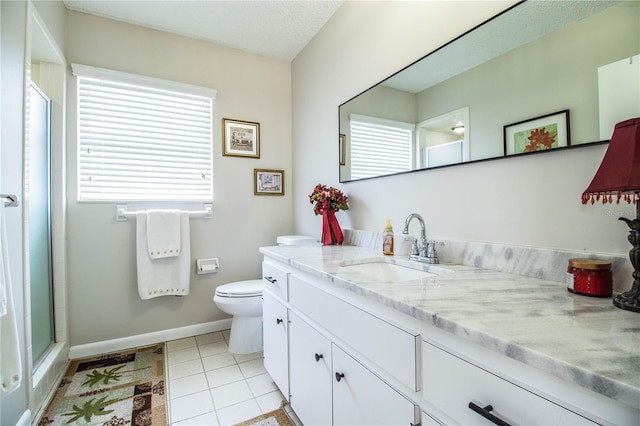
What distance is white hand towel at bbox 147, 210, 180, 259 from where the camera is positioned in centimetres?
222

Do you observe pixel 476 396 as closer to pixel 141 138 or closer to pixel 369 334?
pixel 369 334

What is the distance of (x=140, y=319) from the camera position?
2303 mm

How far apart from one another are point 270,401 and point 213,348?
32.7 inches

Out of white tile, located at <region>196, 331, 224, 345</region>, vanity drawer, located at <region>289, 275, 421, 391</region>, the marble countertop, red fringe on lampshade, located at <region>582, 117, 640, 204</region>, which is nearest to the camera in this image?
the marble countertop

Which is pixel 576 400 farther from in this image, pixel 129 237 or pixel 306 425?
pixel 129 237

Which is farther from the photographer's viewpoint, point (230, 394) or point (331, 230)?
point (331, 230)

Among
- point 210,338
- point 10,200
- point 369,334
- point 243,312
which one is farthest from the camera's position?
point 210,338

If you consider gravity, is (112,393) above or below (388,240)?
below

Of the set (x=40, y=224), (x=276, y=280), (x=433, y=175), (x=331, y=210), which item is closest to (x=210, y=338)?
(x=276, y=280)

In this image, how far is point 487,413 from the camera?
0.56 m

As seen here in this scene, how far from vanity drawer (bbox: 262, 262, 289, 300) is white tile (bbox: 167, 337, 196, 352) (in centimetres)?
108

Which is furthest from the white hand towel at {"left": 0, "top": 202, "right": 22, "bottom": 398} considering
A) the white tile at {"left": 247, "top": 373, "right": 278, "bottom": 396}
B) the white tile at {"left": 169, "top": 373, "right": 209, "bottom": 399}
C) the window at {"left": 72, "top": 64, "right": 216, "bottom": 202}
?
the window at {"left": 72, "top": 64, "right": 216, "bottom": 202}

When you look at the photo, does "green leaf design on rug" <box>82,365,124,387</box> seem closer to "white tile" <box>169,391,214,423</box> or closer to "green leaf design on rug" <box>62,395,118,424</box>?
"green leaf design on rug" <box>62,395,118,424</box>

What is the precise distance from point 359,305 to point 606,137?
Result: 0.89 metres
